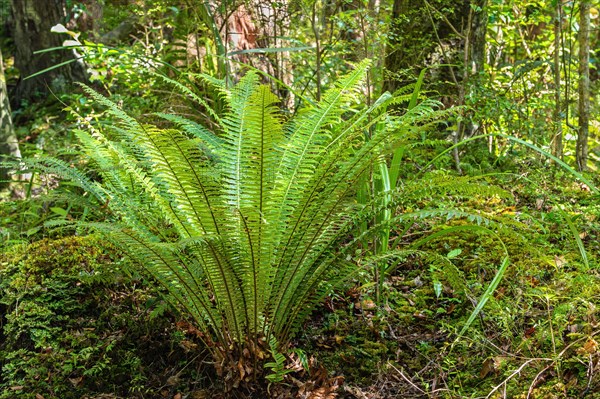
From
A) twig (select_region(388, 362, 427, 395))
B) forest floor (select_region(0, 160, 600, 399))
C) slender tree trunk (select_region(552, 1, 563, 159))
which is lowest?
twig (select_region(388, 362, 427, 395))

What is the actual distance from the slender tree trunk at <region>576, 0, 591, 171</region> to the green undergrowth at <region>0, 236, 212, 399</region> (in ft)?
10.7

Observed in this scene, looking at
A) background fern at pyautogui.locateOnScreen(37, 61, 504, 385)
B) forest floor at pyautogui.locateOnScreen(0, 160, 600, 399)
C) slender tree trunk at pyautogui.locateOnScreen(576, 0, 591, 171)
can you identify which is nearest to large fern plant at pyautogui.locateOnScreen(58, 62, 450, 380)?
background fern at pyautogui.locateOnScreen(37, 61, 504, 385)

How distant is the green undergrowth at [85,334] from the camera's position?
8.45 ft

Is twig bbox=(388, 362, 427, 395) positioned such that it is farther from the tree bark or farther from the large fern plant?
the tree bark

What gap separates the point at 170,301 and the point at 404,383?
1.10m

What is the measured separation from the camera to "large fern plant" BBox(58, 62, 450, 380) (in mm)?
2162

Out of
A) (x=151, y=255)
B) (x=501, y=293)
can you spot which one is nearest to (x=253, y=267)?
(x=151, y=255)

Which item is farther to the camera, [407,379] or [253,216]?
[407,379]

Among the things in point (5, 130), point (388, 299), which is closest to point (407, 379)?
point (388, 299)

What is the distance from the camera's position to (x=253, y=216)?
217 cm

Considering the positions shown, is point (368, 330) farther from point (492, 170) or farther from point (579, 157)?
point (579, 157)

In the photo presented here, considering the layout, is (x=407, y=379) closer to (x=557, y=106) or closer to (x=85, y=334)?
(x=85, y=334)

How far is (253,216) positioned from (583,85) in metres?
3.23

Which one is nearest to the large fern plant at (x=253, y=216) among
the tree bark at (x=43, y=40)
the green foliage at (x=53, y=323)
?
the green foliage at (x=53, y=323)
